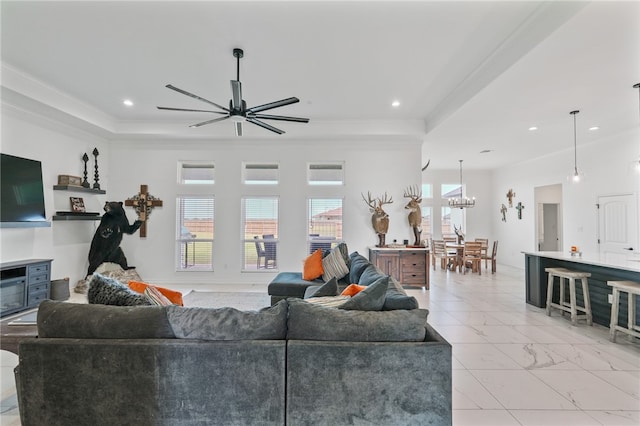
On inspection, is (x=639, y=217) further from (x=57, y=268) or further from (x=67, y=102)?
(x=57, y=268)

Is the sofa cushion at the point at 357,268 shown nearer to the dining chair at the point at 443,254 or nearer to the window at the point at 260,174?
the window at the point at 260,174

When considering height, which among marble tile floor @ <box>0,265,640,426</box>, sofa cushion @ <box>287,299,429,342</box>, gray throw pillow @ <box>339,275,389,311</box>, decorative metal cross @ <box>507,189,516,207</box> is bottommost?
marble tile floor @ <box>0,265,640,426</box>

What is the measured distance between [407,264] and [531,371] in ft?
10.9

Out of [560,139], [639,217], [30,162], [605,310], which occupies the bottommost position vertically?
[605,310]

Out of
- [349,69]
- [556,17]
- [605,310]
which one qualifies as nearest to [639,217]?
[605,310]

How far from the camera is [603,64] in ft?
11.0

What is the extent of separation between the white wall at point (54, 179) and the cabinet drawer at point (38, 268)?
1.39 feet

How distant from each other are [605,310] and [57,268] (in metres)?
8.89

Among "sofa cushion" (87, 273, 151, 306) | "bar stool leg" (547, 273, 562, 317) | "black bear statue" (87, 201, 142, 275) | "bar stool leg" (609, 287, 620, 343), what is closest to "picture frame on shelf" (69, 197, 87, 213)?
"black bear statue" (87, 201, 142, 275)

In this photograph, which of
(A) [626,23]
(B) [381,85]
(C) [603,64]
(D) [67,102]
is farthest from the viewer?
(D) [67,102]

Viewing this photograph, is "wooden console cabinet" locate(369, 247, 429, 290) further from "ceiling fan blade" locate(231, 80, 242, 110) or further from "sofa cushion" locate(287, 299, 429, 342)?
"sofa cushion" locate(287, 299, 429, 342)

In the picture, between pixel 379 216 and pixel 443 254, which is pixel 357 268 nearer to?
pixel 379 216

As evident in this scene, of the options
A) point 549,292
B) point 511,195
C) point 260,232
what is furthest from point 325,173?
point 511,195

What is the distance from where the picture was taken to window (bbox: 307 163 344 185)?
679 centimetres
